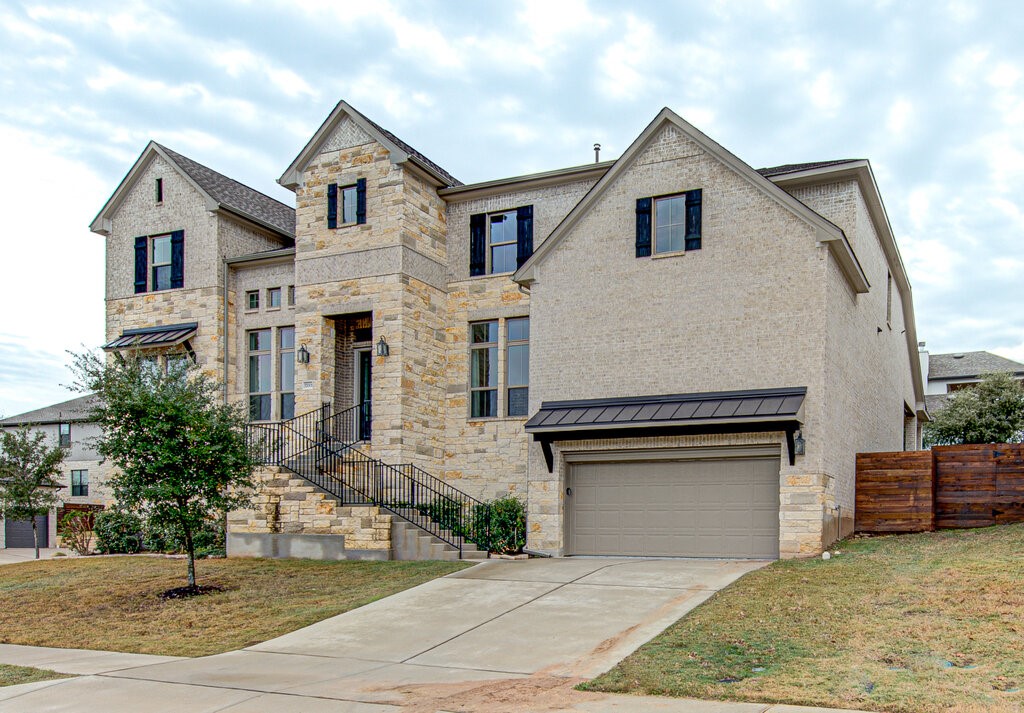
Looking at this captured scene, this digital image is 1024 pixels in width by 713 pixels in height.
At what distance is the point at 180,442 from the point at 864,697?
12.0 metres

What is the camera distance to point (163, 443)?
16.0 metres

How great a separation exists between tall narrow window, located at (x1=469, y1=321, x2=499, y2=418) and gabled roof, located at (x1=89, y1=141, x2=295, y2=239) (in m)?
7.56

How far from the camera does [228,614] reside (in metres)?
14.4

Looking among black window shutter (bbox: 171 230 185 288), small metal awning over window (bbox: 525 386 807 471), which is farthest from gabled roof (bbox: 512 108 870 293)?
black window shutter (bbox: 171 230 185 288)

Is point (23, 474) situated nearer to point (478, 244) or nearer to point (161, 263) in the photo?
point (161, 263)

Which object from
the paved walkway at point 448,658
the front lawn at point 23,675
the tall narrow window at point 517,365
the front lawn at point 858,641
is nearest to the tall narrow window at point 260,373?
the tall narrow window at point 517,365

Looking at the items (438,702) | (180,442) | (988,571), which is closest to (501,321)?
(180,442)

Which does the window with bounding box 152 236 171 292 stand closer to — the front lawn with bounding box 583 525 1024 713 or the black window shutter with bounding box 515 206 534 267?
the black window shutter with bounding box 515 206 534 267

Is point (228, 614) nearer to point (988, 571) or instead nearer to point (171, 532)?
point (171, 532)

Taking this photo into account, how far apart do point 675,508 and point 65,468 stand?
30818 millimetres

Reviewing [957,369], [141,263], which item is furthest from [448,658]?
[957,369]

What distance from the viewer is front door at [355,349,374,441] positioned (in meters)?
23.2

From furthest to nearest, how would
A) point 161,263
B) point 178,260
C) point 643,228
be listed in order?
1. point 161,263
2. point 178,260
3. point 643,228

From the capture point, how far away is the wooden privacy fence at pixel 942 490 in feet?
60.5
